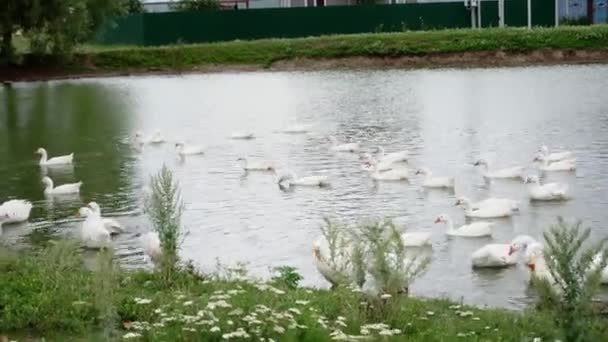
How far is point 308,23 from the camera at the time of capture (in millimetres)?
58906

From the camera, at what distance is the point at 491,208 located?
49.7ft

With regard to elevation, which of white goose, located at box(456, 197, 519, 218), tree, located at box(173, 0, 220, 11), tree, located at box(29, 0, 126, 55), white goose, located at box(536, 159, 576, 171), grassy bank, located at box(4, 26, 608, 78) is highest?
tree, located at box(173, 0, 220, 11)

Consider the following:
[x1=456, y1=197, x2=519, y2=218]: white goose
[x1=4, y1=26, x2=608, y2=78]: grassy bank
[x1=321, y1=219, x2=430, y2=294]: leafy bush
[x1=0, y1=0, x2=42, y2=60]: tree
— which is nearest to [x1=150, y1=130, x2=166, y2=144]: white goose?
[x1=456, y1=197, x2=519, y2=218]: white goose

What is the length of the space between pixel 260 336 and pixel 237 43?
45.8 meters

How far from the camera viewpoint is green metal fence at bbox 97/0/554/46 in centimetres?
5881

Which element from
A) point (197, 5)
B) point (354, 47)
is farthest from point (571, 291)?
point (197, 5)

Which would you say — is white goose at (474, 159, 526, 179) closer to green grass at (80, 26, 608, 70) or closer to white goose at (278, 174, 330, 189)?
white goose at (278, 174, 330, 189)

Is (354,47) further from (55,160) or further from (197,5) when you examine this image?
(55,160)

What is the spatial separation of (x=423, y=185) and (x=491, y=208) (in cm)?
259

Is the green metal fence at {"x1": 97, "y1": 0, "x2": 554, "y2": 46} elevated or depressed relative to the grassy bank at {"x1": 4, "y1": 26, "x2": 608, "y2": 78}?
elevated

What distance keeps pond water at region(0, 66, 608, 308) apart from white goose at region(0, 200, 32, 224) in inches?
6.9

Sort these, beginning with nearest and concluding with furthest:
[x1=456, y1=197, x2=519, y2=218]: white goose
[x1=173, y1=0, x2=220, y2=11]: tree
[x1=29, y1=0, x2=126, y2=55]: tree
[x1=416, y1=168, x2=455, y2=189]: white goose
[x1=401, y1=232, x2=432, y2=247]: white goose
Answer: [x1=401, y1=232, x2=432, y2=247]: white goose → [x1=456, y1=197, x2=519, y2=218]: white goose → [x1=416, y1=168, x2=455, y2=189]: white goose → [x1=29, y1=0, x2=126, y2=55]: tree → [x1=173, y1=0, x2=220, y2=11]: tree

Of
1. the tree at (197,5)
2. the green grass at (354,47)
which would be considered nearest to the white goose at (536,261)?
the green grass at (354,47)

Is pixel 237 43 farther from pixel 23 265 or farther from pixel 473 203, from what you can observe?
pixel 23 265
